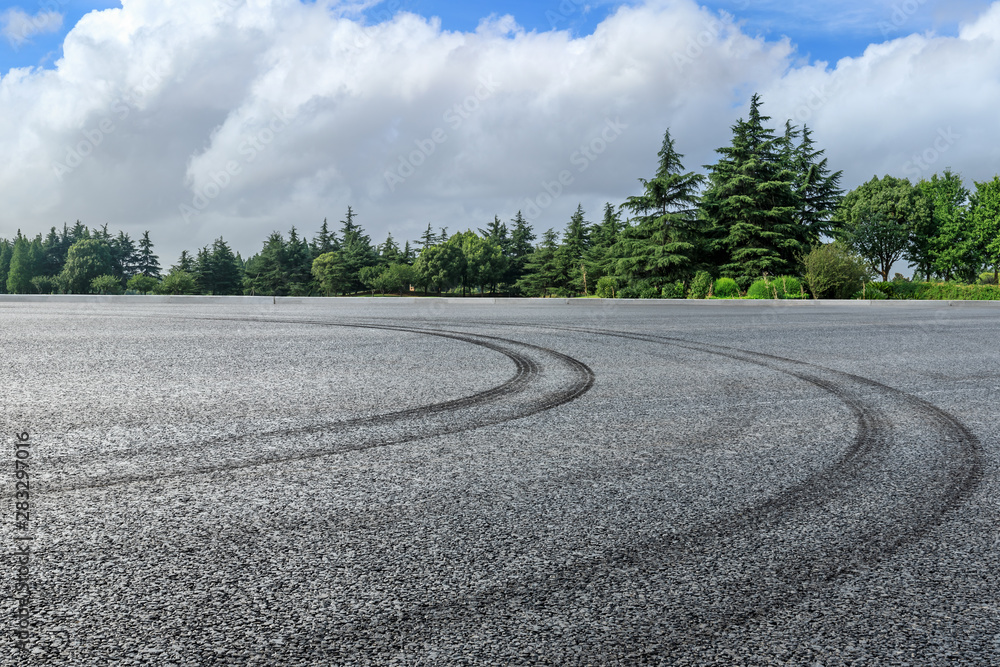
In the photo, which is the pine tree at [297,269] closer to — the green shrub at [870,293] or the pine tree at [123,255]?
the pine tree at [123,255]

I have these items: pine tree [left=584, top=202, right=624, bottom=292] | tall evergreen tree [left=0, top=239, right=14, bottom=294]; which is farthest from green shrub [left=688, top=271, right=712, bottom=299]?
tall evergreen tree [left=0, top=239, right=14, bottom=294]

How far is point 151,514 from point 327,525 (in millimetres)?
802

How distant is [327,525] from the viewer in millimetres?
2928

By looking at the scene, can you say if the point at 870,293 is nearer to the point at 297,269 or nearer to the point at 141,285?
the point at 297,269

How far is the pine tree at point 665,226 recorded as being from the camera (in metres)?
41.5

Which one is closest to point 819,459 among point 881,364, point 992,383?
point 992,383

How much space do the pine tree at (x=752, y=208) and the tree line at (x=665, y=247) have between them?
0.32ft

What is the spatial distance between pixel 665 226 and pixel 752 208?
18.2 feet

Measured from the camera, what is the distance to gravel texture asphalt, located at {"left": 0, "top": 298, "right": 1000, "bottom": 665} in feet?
6.80

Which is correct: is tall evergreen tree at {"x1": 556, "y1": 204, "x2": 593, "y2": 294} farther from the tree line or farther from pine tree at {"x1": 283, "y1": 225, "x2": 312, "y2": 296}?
pine tree at {"x1": 283, "y1": 225, "x2": 312, "y2": 296}

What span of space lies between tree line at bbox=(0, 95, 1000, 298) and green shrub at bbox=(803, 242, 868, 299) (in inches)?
6.9

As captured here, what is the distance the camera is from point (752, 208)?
4262 cm

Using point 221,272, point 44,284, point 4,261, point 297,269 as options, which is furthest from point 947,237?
point 4,261

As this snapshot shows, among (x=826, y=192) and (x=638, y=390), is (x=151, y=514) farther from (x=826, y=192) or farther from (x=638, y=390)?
(x=826, y=192)
